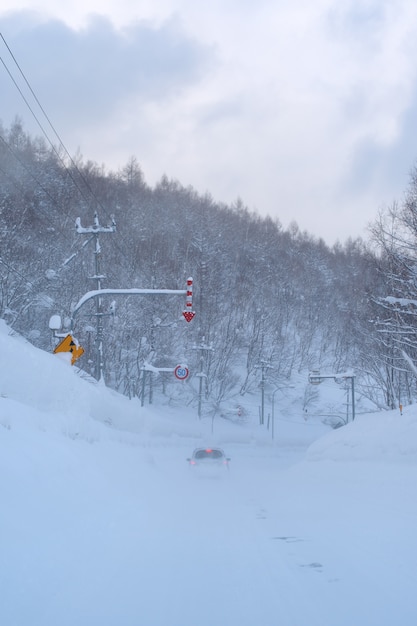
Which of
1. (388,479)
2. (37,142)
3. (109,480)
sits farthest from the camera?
(37,142)

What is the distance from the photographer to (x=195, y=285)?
217ft

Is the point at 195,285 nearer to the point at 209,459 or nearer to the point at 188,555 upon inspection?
the point at 209,459

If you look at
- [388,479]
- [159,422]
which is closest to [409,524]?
[388,479]

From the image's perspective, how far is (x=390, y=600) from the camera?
5.47 metres

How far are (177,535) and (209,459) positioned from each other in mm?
12485

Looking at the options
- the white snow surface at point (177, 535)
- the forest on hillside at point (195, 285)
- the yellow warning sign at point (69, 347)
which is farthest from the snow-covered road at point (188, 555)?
the forest on hillside at point (195, 285)

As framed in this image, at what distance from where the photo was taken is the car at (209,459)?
69.2ft

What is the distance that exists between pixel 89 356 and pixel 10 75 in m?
33.6

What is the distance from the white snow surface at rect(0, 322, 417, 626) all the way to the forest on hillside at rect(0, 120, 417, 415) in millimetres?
10553

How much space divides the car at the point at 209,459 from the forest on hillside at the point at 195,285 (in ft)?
27.0

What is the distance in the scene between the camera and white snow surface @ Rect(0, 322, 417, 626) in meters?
5.20

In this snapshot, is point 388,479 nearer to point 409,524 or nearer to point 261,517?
point 261,517

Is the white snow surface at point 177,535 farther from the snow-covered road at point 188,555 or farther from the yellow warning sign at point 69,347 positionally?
the yellow warning sign at point 69,347

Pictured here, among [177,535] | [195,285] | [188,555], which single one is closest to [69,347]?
[177,535]
